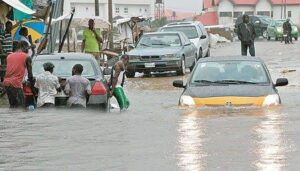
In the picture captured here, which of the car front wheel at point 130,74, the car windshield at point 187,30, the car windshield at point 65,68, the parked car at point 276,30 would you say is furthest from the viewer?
the parked car at point 276,30

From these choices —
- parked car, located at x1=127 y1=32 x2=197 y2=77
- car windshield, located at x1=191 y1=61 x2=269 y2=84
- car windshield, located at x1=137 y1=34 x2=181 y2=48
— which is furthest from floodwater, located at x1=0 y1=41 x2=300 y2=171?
car windshield, located at x1=137 y1=34 x2=181 y2=48

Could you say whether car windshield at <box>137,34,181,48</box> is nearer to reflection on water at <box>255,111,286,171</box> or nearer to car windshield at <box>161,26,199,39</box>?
car windshield at <box>161,26,199,39</box>

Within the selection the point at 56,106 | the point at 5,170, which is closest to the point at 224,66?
the point at 56,106

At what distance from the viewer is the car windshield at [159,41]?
28531 mm

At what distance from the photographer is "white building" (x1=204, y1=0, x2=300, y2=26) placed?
336ft

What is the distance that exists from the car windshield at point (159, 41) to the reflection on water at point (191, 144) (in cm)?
1468

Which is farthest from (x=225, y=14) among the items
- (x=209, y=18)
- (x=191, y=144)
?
(x=191, y=144)

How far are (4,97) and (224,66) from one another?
19.7 feet

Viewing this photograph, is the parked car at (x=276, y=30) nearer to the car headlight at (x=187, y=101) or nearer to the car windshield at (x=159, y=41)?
the car windshield at (x=159, y=41)

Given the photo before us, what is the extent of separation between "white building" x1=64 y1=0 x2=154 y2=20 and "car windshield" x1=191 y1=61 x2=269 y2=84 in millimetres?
81782

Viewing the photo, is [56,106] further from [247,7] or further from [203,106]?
[247,7]

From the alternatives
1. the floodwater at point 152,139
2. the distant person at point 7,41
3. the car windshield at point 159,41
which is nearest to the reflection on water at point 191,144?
Result: the floodwater at point 152,139

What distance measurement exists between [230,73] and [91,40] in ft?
39.7

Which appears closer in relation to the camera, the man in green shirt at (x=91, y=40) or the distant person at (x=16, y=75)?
the distant person at (x=16, y=75)
